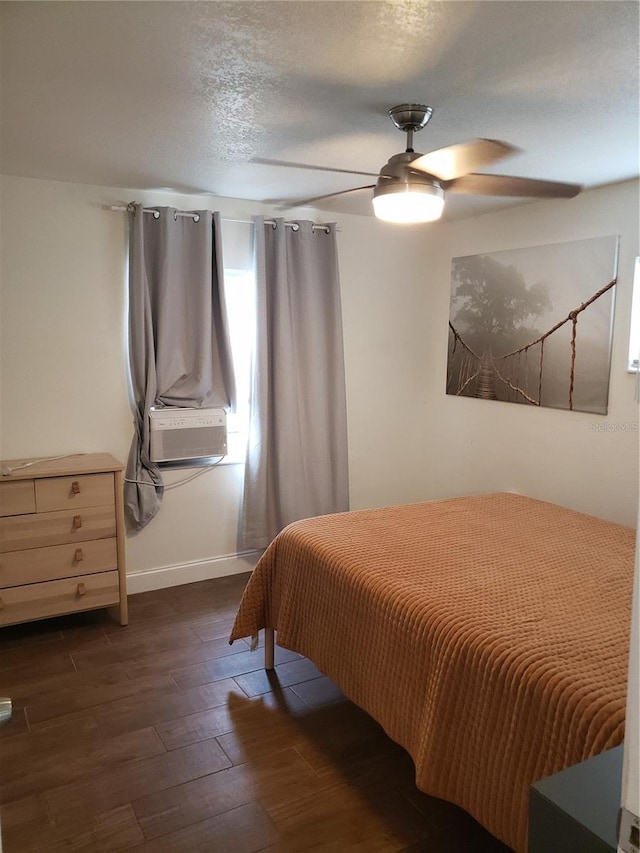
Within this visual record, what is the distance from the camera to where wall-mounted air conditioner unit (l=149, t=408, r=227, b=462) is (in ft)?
11.9

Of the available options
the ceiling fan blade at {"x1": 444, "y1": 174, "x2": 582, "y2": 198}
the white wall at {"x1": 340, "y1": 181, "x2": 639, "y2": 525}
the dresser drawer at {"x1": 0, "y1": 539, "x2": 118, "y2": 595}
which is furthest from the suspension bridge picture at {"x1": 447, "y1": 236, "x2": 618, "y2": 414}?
the dresser drawer at {"x1": 0, "y1": 539, "x2": 118, "y2": 595}

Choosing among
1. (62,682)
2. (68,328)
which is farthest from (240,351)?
(62,682)

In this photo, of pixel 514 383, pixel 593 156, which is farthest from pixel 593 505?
pixel 593 156

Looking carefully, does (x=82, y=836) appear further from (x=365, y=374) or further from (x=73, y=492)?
(x=365, y=374)

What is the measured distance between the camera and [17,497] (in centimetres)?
298

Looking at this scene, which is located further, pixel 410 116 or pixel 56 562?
pixel 56 562

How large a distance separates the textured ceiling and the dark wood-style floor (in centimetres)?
234

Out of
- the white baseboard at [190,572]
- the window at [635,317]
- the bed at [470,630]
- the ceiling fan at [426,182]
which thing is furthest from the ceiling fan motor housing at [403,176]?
the white baseboard at [190,572]

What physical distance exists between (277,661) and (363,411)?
202 centimetres

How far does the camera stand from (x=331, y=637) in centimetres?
239

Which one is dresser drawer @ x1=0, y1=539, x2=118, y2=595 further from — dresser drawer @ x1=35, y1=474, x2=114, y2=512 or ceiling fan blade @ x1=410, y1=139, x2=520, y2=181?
ceiling fan blade @ x1=410, y1=139, x2=520, y2=181

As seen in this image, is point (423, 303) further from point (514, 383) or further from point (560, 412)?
point (560, 412)

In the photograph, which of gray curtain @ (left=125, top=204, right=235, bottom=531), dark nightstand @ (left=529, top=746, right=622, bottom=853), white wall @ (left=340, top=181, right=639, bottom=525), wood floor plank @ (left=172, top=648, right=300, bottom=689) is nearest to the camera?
dark nightstand @ (left=529, top=746, right=622, bottom=853)

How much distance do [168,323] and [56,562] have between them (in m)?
1.43
